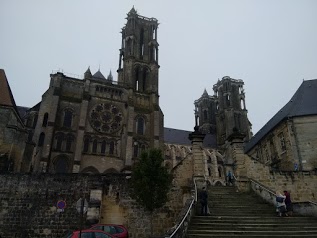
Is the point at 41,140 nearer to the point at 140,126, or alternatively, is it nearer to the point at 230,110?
the point at 140,126

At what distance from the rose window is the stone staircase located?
61.4 feet

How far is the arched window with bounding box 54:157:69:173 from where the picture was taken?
27.3 m

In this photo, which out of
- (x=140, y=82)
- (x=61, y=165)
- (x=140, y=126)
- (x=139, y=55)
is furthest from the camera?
(x=139, y=55)

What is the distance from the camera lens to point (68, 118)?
29.8 metres

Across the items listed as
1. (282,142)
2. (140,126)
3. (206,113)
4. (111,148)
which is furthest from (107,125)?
(206,113)

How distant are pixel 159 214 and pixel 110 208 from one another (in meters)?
2.51

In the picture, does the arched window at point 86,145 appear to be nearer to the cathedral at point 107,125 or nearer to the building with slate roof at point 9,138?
the cathedral at point 107,125

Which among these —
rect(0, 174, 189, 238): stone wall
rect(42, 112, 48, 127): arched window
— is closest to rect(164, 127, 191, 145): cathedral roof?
rect(42, 112, 48, 127): arched window

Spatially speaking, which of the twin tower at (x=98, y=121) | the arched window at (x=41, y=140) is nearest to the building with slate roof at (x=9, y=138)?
the twin tower at (x=98, y=121)

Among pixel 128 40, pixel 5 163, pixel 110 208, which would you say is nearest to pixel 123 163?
pixel 5 163

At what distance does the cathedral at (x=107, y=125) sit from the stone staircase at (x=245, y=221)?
39.3ft

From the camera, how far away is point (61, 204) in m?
10.6

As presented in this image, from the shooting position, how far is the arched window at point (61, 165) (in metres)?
27.3

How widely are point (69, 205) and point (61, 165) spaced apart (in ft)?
45.5
